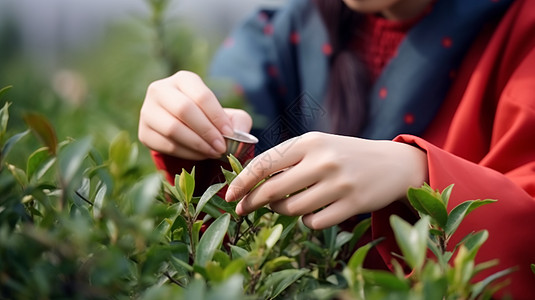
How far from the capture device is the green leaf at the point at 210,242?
58 cm

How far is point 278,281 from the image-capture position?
0.60 metres

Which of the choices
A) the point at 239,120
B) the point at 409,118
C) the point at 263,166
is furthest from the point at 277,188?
the point at 409,118

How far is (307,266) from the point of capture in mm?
774

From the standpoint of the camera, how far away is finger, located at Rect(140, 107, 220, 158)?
0.87m

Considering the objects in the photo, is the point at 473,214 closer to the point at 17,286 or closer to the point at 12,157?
the point at 17,286

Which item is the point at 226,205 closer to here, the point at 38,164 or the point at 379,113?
the point at 38,164

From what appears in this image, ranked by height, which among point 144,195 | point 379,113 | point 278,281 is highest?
point 144,195

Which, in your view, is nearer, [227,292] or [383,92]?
[227,292]

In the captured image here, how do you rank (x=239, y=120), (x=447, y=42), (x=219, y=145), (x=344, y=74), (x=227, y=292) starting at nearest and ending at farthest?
1. (x=227, y=292)
2. (x=219, y=145)
3. (x=239, y=120)
4. (x=447, y=42)
5. (x=344, y=74)

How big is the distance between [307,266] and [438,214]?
21 centimetres

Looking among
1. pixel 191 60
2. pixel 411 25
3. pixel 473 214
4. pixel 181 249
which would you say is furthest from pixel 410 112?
pixel 181 249

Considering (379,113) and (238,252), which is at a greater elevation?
(238,252)

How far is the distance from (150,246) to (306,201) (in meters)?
0.18

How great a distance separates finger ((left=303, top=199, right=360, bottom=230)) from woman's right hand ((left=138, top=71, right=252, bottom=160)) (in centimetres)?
21
